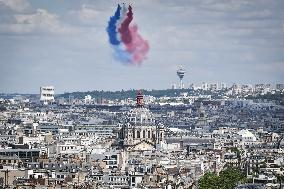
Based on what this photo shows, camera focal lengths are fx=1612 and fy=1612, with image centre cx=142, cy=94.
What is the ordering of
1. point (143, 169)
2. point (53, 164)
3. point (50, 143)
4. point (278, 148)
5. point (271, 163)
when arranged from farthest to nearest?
point (278, 148)
point (50, 143)
point (271, 163)
point (143, 169)
point (53, 164)

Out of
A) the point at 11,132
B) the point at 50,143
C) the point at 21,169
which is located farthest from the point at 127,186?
the point at 11,132

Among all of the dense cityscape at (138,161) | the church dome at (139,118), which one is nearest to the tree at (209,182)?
the dense cityscape at (138,161)

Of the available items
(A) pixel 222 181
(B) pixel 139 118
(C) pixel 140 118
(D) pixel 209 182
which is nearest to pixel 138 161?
(A) pixel 222 181

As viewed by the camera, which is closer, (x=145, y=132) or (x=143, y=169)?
(x=143, y=169)

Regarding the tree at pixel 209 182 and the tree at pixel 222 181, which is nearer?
the tree at pixel 222 181

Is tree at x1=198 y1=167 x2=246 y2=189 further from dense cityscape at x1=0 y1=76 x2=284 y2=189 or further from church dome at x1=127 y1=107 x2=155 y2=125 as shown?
church dome at x1=127 y1=107 x2=155 y2=125

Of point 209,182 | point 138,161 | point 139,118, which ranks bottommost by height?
point 138,161

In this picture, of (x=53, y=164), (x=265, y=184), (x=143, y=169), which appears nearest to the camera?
(x=265, y=184)

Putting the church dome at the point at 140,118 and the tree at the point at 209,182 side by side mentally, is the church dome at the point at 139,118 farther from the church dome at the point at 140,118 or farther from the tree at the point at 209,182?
the tree at the point at 209,182

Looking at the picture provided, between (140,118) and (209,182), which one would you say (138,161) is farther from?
A: (140,118)

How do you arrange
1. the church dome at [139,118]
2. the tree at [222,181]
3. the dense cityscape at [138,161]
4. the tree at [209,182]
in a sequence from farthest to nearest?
the church dome at [139,118]
the tree at [209,182]
the tree at [222,181]
the dense cityscape at [138,161]

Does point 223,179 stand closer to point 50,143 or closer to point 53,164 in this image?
point 53,164
